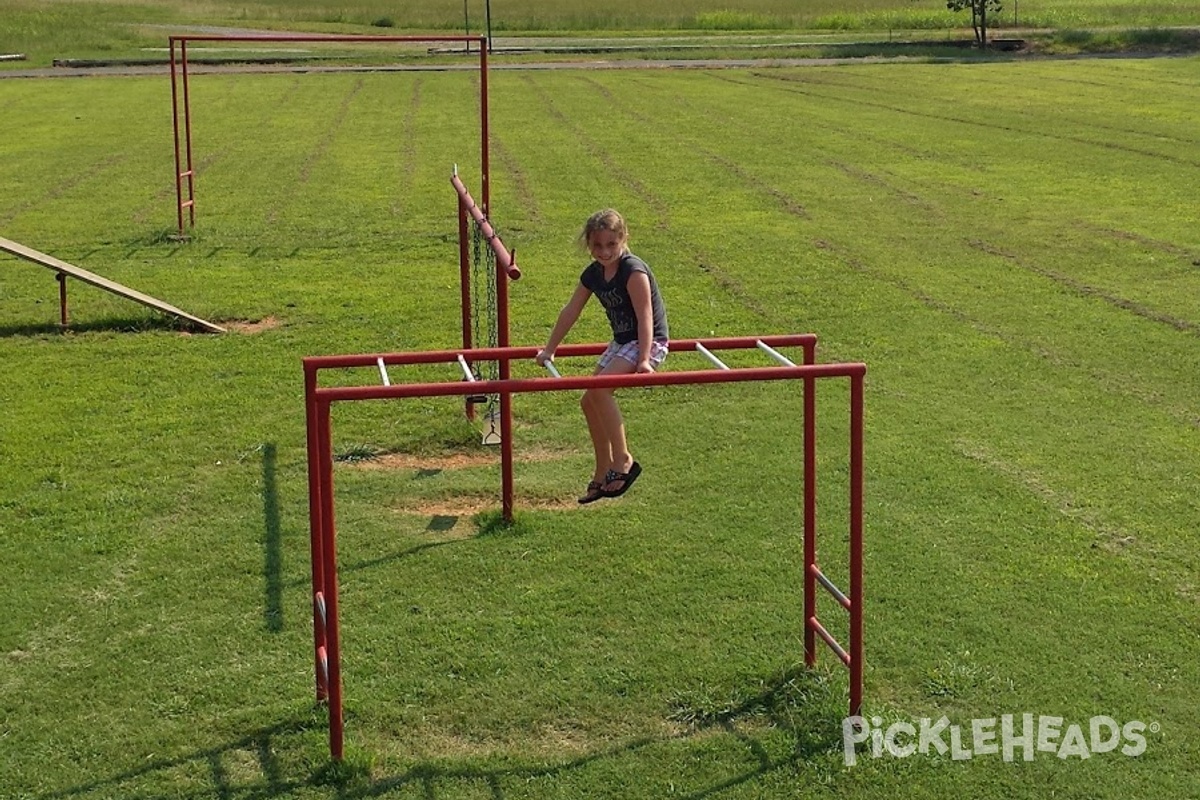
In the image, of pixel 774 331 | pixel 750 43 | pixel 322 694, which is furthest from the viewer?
pixel 750 43

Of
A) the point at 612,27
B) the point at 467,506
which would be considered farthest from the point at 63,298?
the point at 612,27

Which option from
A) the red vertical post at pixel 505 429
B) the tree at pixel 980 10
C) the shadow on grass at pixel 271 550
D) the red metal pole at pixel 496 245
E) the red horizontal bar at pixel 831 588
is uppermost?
the tree at pixel 980 10

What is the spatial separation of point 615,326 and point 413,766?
6.91 ft

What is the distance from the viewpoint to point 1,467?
8766 millimetres

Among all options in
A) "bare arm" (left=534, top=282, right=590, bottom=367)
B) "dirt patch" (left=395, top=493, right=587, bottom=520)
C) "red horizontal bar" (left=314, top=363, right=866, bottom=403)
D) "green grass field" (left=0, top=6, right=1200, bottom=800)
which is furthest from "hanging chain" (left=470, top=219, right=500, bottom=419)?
"red horizontal bar" (left=314, top=363, right=866, bottom=403)

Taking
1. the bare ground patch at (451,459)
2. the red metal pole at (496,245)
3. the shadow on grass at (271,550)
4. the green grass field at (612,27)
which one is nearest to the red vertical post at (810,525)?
the red metal pole at (496,245)

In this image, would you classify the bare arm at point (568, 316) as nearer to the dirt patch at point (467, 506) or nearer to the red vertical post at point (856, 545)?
the red vertical post at point (856, 545)

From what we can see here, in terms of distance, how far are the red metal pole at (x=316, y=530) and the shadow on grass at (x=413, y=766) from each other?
0.63ft

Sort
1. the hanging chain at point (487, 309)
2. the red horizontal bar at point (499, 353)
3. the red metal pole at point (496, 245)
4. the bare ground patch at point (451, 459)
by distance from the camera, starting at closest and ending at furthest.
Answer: the red horizontal bar at point (499, 353)
the red metal pole at point (496, 245)
the hanging chain at point (487, 309)
the bare ground patch at point (451, 459)

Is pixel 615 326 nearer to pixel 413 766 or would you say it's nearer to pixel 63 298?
pixel 413 766

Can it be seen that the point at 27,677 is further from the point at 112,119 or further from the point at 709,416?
the point at 112,119

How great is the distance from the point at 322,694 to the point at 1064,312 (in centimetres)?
861

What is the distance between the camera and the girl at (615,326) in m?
6.11

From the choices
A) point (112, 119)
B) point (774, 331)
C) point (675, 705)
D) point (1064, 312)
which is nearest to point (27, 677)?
point (675, 705)
